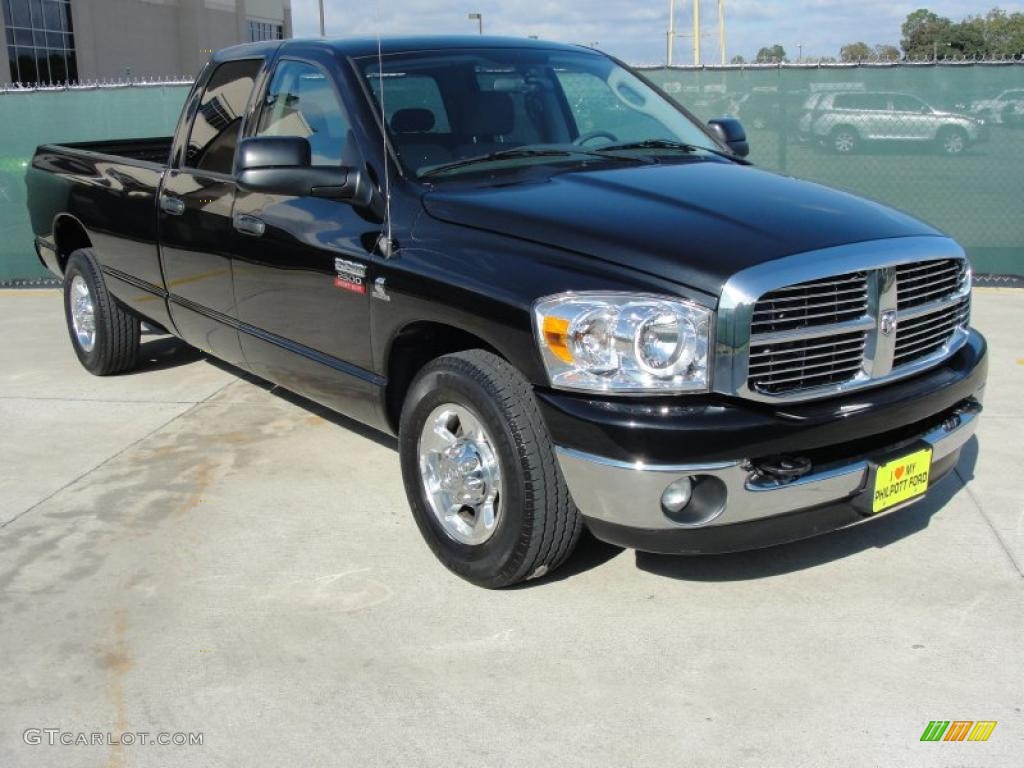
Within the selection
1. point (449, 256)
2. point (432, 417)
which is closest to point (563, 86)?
point (449, 256)

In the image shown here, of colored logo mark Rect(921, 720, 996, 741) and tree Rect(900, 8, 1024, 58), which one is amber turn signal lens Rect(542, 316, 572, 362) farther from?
tree Rect(900, 8, 1024, 58)

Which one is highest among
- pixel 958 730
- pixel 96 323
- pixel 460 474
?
pixel 96 323

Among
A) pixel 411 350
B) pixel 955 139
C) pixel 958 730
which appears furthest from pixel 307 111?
pixel 955 139

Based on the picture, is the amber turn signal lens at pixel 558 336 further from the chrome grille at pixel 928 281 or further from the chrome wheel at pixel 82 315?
the chrome wheel at pixel 82 315

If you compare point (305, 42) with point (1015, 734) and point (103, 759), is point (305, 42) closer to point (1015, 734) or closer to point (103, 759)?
point (103, 759)

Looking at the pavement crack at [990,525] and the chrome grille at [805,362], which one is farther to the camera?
the pavement crack at [990,525]

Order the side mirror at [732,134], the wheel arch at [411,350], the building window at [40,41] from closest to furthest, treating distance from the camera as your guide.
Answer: the wheel arch at [411,350], the side mirror at [732,134], the building window at [40,41]

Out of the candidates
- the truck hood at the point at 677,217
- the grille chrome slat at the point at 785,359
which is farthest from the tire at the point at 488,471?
the grille chrome slat at the point at 785,359

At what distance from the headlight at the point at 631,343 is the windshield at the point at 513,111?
1166 mm

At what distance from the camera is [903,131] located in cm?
968

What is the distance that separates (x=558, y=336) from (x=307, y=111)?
1972mm

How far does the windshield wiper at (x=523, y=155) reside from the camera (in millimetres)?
4305

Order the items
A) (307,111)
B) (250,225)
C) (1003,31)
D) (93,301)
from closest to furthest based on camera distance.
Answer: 1. (307,111)
2. (250,225)
3. (93,301)
4. (1003,31)

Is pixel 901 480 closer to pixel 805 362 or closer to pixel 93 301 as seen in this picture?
pixel 805 362
